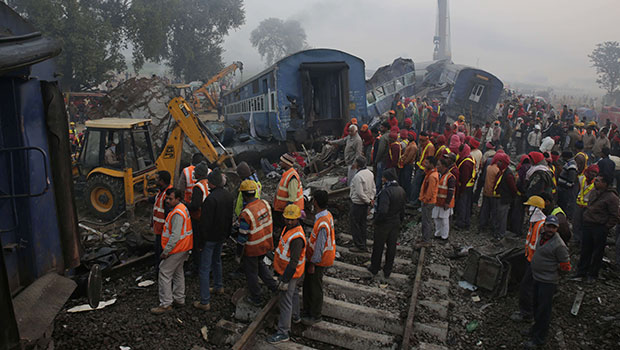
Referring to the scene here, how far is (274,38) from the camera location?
213ft

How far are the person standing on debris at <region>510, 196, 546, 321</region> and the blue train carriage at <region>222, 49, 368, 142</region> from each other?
8591 millimetres

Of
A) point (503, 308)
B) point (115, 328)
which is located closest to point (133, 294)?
point (115, 328)

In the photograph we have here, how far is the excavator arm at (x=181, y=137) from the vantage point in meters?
9.05

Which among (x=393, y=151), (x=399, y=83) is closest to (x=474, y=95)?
(x=399, y=83)

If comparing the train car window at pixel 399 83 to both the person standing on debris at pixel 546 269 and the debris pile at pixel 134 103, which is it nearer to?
the debris pile at pixel 134 103

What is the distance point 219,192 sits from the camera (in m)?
5.42

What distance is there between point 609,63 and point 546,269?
145 feet

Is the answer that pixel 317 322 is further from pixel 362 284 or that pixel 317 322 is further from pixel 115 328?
pixel 115 328

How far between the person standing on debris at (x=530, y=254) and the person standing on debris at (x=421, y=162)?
361 cm

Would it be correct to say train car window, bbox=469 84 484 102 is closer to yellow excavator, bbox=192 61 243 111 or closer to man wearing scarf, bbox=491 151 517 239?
man wearing scarf, bbox=491 151 517 239

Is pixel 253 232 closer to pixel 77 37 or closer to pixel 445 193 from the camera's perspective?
pixel 445 193

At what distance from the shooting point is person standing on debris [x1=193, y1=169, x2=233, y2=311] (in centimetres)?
532

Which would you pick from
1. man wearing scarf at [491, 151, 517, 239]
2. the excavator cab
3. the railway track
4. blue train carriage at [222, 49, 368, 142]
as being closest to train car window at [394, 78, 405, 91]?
blue train carriage at [222, 49, 368, 142]

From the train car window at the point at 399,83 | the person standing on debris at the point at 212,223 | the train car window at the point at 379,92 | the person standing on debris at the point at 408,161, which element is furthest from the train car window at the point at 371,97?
the person standing on debris at the point at 212,223
